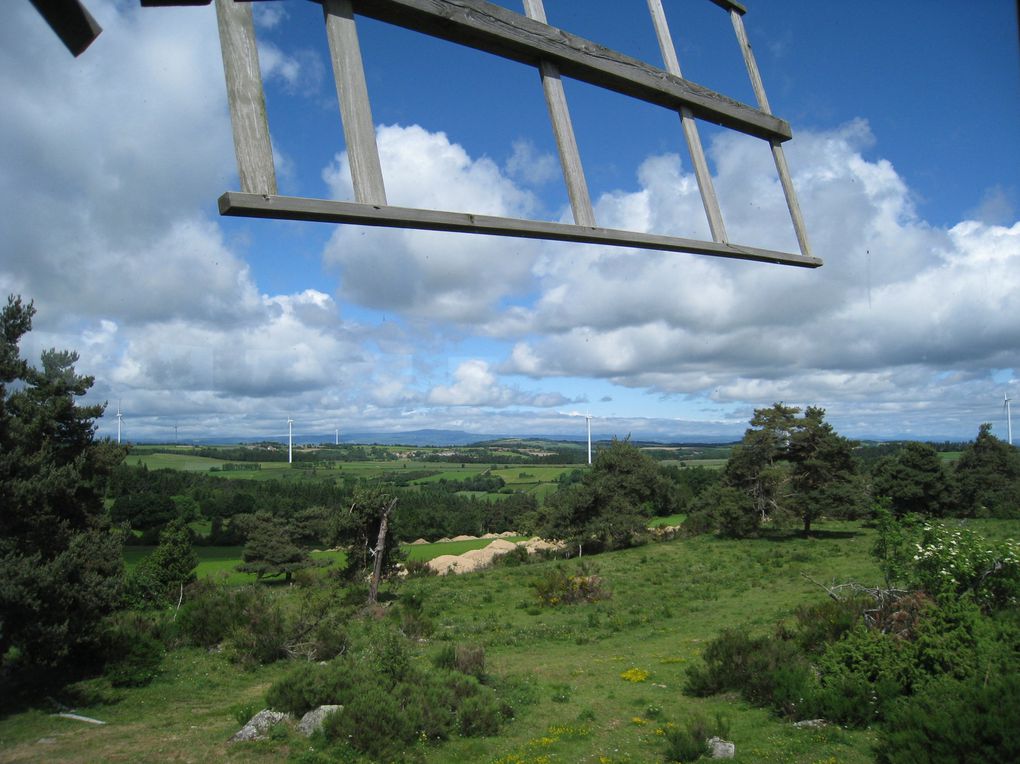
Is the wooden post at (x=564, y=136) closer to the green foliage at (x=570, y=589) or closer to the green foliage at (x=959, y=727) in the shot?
the green foliage at (x=959, y=727)

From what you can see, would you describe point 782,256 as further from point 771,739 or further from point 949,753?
point 771,739

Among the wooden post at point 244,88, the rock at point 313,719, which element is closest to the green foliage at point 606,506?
the rock at point 313,719

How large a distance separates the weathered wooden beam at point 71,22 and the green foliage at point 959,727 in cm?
860

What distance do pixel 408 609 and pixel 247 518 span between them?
2633 centimetres

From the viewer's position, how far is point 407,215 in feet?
5.84

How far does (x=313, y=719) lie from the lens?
→ 9.49 metres

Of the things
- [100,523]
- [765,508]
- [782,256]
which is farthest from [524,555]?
[782,256]

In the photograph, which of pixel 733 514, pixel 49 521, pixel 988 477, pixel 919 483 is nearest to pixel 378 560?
pixel 49 521

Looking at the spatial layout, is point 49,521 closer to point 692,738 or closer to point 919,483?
point 692,738

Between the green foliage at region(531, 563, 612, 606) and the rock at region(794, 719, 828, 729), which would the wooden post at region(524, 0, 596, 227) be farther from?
the green foliage at region(531, 563, 612, 606)

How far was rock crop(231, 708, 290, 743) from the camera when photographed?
30.1 ft

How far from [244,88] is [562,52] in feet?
3.84

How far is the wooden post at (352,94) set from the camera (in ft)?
5.80

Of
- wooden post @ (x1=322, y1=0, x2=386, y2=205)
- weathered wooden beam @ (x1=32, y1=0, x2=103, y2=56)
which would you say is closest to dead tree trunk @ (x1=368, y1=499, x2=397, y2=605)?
wooden post @ (x1=322, y1=0, x2=386, y2=205)
